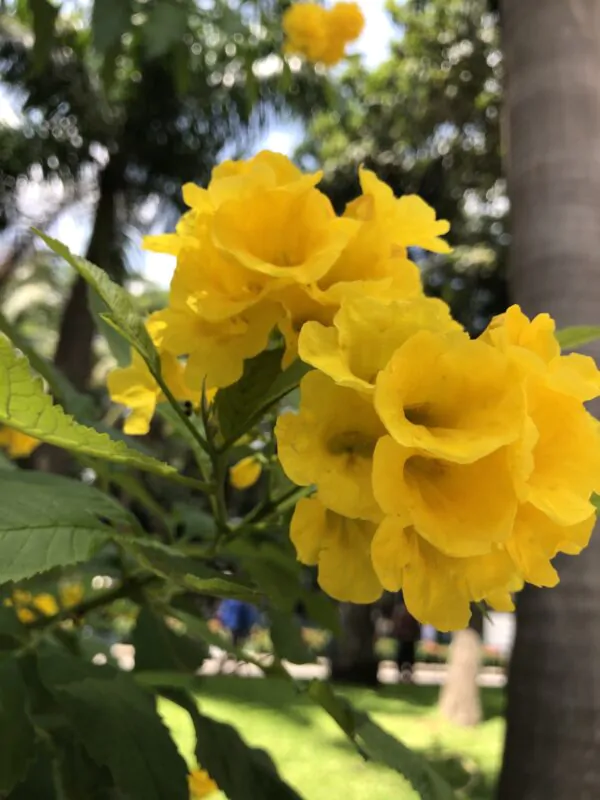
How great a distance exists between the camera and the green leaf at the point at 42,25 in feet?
3.59

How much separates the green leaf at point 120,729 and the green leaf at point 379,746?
172 millimetres

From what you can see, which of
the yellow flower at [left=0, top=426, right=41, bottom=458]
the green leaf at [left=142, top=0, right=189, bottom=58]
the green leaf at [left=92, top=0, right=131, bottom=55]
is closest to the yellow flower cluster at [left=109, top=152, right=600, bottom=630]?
the green leaf at [left=92, top=0, right=131, bottom=55]

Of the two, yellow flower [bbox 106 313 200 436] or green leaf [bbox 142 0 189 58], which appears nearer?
yellow flower [bbox 106 313 200 436]

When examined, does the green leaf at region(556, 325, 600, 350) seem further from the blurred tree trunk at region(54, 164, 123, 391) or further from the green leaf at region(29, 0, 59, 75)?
the blurred tree trunk at region(54, 164, 123, 391)

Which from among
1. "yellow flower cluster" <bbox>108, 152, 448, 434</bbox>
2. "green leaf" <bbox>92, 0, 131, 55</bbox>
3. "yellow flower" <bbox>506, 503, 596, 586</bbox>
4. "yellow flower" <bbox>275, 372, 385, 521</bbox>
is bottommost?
"yellow flower" <bbox>506, 503, 596, 586</bbox>

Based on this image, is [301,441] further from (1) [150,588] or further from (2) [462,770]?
(2) [462,770]

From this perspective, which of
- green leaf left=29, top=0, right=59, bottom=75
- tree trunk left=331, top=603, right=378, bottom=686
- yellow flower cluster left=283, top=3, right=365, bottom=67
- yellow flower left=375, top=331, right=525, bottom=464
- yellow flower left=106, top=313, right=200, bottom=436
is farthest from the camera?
tree trunk left=331, top=603, right=378, bottom=686

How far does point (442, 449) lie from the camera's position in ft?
1.31

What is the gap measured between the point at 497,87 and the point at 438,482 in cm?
659

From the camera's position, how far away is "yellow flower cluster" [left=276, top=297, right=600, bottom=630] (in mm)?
414

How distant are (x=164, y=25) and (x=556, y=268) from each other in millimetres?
A: 667

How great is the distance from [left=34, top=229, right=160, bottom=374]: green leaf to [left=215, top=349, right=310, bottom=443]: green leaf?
0.05 meters

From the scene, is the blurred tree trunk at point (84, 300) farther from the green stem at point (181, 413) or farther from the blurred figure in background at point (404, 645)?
the green stem at point (181, 413)

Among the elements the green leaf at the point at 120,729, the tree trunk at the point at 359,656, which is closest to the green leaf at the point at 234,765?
the green leaf at the point at 120,729
